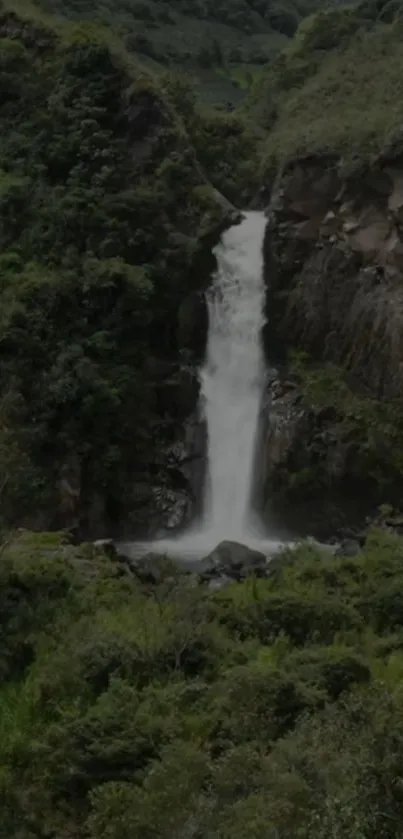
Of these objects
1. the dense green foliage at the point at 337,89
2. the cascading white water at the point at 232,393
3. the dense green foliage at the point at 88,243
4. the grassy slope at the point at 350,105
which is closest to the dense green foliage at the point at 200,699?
the dense green foliage at the point at 88,243

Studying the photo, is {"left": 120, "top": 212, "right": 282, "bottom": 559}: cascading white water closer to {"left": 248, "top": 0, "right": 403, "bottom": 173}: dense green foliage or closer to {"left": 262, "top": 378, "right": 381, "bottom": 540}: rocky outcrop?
{"left": 262, "top": 378, "right": 381, "bottom": 540}: rocky outcrop

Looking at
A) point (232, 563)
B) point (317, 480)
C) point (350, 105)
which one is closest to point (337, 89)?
point (350, 105)

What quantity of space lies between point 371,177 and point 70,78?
10953mm

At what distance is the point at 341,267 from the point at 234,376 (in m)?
4.65

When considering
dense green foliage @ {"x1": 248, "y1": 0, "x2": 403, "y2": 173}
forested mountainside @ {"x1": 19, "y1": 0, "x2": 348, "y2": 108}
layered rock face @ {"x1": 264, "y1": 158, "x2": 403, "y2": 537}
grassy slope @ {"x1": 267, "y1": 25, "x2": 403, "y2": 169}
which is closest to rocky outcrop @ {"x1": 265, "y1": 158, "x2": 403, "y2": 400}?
layered rock face @ {"x1": 264, "y1": 158, "x2": 403, "y2": 537}

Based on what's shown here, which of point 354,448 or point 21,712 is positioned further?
point 354,448

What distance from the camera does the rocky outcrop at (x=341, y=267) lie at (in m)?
31.2

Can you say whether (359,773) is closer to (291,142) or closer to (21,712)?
(21,712)

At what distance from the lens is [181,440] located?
3117 cm

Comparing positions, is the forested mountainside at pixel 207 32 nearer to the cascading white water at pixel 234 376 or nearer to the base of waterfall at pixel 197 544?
the cascading white water at pixel 234 376

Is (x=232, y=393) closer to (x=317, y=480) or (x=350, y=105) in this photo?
(x=317, y=480)

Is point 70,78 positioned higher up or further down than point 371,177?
higher up

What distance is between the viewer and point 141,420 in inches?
1206

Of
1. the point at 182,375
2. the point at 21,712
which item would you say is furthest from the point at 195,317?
the point at 21,712
